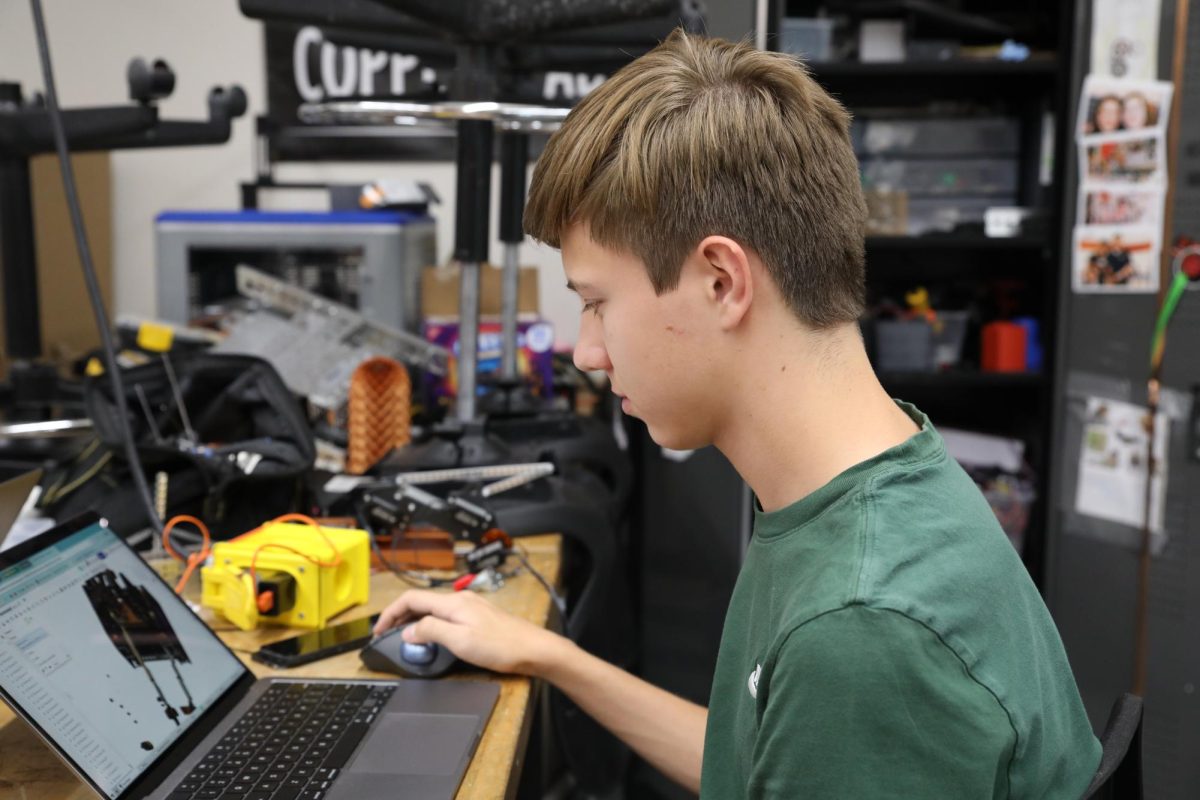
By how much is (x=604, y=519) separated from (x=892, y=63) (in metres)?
1.50

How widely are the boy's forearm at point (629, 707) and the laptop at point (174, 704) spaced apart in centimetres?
8

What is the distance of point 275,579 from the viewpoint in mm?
1066

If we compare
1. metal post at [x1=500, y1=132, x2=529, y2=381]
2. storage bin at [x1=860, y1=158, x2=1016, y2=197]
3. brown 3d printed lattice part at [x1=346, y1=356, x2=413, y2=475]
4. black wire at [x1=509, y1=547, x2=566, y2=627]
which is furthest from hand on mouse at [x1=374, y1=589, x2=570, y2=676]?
storage bin at [x1=860, y1=158, x2=1016, y2=197]

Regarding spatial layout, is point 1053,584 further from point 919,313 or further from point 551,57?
point 551,57

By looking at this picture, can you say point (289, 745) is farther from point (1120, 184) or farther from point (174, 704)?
point (1120, 184)

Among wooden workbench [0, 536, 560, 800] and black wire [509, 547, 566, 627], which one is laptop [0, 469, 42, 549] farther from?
black wire [509, 547, 566, 627]

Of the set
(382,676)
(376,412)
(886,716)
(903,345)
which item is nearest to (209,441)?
(376,412)

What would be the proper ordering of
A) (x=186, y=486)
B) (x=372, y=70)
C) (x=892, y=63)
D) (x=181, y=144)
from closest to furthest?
(x=186, y=486) → (x=181, y=144) → (x=892, y=63) → (x=372, y=70)

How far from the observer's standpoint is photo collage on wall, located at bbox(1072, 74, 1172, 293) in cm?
217

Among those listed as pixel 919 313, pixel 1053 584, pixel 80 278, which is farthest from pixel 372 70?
pixel 1053 584

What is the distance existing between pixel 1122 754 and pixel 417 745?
0.49m

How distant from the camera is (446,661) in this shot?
0.98 metres

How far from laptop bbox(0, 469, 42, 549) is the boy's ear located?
63 centimetres

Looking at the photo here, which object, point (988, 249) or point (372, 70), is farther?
point (372, 70)
